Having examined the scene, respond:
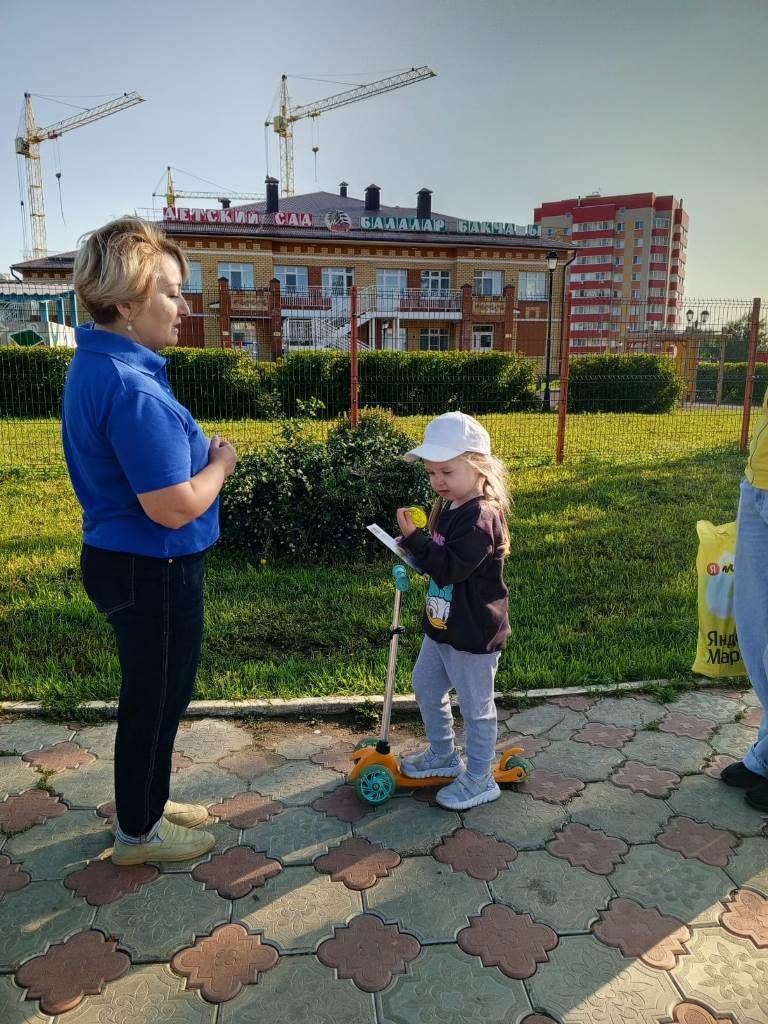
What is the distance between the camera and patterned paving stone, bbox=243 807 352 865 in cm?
261

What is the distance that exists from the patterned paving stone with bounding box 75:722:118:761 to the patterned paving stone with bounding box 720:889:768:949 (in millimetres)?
2498

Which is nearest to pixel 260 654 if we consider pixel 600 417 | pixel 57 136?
pixel 600 417

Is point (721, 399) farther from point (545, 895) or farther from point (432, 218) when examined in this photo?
point (432, 218)

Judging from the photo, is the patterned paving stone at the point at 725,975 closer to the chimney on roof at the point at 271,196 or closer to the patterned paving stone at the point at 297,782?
the patterned paving stone at the point at 297,782

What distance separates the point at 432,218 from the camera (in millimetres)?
47719

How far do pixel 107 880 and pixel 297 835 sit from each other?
2.19 ft

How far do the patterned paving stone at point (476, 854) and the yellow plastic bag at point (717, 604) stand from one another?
4.38ft

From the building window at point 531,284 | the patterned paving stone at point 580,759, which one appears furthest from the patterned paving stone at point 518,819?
the building window at point 531,284

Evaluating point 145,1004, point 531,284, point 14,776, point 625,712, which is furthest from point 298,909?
point 531,284

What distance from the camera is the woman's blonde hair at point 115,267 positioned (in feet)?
6.77

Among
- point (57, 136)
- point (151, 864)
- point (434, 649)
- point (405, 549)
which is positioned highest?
point (57, 136)

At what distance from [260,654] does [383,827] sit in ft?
5.80

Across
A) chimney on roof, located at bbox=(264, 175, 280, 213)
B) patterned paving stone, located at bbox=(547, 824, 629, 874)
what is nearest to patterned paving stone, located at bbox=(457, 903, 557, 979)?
patterned paving stone, located at bbox=(547, 824, 629, 874)

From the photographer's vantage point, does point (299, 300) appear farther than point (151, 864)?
Yes
